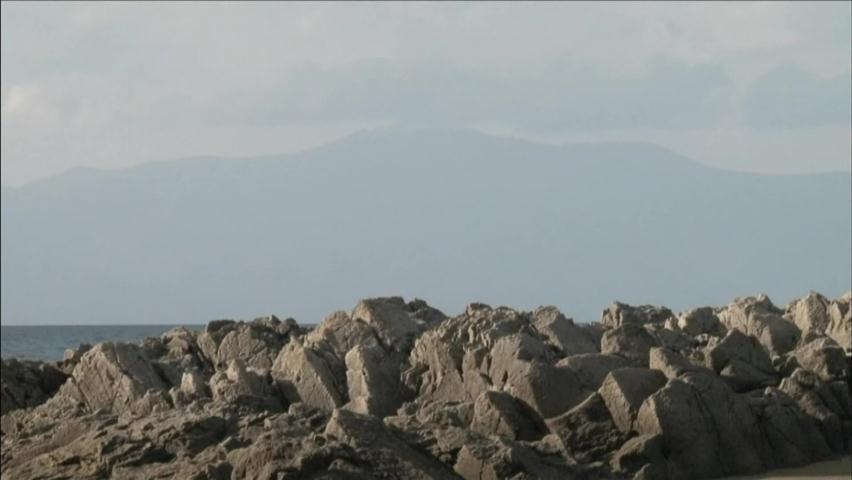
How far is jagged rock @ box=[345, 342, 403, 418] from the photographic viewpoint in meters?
18.7

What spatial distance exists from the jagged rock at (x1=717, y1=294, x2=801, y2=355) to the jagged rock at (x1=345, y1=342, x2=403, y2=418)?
18.1ft

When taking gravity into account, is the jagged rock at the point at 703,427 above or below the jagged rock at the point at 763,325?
below

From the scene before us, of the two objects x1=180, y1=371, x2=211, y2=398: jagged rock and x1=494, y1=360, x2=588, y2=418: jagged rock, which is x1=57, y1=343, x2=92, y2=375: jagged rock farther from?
x1=494, y1=360, x2=588, y2=418: jagged rock

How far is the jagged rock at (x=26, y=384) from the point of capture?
2312cm

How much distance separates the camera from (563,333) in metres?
20.7

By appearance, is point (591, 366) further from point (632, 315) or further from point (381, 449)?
point (632, 315)

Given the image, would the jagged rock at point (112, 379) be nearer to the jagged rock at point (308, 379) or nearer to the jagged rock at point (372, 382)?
the jagged rock at point (308, 379)

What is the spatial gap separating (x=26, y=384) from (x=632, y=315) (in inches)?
361

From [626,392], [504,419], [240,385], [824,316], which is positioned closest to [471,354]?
[504,419]

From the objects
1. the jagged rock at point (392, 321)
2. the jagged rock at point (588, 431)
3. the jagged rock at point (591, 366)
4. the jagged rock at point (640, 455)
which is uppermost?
the jagged rock at point (392, 321)

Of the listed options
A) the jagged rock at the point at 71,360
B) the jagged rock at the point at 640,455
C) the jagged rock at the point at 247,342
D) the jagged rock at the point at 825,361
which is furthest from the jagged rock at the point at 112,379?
the jagged rock at the point at 825,361

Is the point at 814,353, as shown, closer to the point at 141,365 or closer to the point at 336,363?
the point at 336,363

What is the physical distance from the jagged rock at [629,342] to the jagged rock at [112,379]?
17.8 feet

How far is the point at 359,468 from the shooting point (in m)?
13.9
